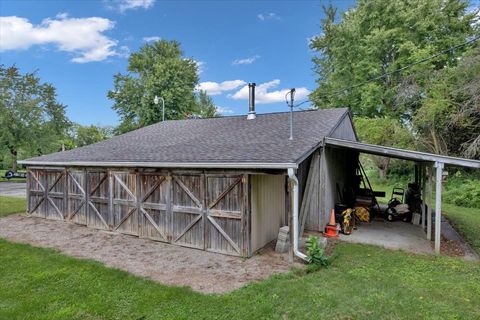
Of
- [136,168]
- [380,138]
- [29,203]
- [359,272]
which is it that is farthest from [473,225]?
[29,203]

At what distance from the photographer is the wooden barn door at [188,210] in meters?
7.15

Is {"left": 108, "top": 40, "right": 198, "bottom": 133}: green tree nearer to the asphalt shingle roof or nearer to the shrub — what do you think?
the asphalt shingle roof

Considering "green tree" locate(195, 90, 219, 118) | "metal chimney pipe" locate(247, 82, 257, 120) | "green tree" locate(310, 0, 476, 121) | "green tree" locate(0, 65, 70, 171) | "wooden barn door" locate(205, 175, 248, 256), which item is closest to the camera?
"wooden barn door" locate(205, 175, 248, 256)

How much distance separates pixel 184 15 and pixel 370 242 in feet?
62.3

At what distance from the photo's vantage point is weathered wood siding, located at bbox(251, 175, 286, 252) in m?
6.73

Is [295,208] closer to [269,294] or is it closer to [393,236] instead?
[269,294]

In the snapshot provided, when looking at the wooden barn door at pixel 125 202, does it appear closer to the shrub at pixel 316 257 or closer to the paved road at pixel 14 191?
the shrub at pixel 316 257

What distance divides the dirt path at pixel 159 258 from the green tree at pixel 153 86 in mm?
21443

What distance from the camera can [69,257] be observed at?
648 cm

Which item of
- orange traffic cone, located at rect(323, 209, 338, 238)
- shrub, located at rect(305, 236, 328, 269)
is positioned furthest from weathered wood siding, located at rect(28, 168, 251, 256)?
orange traffic cone, located at rect(323, 209, 338, 238)

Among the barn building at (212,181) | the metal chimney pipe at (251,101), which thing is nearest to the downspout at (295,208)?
the barn building at (212,181)

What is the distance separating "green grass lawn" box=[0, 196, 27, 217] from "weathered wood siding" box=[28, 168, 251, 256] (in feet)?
6.27

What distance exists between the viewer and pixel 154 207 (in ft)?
26.0

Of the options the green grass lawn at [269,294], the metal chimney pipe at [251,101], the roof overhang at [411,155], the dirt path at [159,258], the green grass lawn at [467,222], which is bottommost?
the green grass lawn at [467,222]
